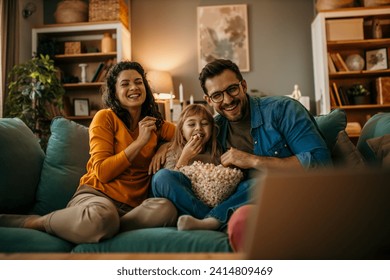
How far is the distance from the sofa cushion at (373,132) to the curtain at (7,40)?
3.24 meters

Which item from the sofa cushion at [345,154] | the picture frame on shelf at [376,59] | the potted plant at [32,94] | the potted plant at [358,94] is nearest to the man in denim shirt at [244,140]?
Result: the sofa cushion at [345,154]

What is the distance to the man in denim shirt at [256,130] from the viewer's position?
1.41 metres

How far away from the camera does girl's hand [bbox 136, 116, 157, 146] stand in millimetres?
1526

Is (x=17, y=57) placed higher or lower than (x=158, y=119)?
higher

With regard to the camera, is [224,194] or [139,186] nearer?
[224,194]

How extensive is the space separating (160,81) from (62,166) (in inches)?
96.4

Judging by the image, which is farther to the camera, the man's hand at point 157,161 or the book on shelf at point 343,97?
the book on shelf at point 343,97

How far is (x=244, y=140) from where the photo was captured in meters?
1.61

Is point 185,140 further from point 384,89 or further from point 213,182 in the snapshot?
point 384,89

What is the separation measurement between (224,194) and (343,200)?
3.31 feet

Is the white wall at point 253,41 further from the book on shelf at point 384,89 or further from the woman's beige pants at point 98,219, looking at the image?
the woman's beige pants at point 98,219

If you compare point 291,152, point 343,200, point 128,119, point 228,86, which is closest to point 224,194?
point 291,152

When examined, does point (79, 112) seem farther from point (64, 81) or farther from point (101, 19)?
point (101, 19)

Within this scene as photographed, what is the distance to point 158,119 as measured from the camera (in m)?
1.74
